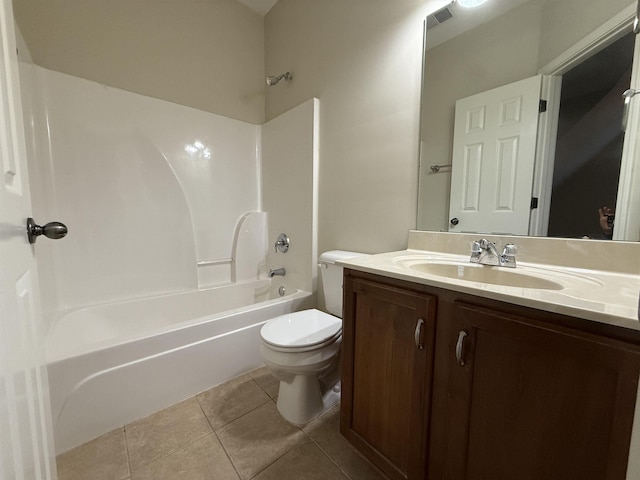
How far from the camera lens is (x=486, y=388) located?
2.10 feet

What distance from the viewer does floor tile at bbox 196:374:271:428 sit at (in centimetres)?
130

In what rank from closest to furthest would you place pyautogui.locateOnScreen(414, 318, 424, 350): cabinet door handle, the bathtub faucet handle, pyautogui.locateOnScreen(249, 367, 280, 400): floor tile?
pyautogui.locateOnScreen(414, 318, 424, 350): cabinet door handle
pyautogui.locateOnScreen(249, 367, 280, 400): floor tile
the bathtub faucet handle

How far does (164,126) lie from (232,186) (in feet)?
2.12

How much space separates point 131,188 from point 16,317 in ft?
5.09

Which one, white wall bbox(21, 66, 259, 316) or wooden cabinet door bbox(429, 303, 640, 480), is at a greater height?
white wall bbox(21, 66, 259, 316)

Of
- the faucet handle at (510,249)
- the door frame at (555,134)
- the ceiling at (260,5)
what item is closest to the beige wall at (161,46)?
the ceiling at (260,5)

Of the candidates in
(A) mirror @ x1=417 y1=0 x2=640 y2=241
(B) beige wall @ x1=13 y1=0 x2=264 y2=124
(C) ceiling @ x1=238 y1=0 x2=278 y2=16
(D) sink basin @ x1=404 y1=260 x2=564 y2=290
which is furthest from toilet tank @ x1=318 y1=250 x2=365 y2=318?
(C) ceiling @ x1=238 y1=0 x2=278 y2=16

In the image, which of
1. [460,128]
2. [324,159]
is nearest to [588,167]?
[460,128]

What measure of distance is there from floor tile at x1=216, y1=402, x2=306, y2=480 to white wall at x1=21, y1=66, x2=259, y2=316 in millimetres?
1167

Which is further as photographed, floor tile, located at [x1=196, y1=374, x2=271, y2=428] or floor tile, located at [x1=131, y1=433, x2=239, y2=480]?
floor tile, located at [x1=196, y1=374, x2=271, y2=428]

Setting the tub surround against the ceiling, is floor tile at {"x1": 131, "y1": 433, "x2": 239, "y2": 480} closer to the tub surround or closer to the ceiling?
the tub surround

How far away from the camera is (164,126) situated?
192 cm

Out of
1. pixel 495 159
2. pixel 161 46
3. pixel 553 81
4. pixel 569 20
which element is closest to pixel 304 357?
pixel 495 159

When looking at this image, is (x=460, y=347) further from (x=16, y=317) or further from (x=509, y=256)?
(x=16, y=317)
